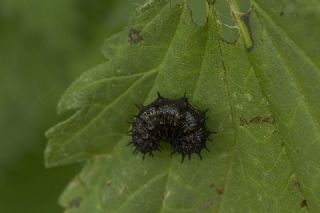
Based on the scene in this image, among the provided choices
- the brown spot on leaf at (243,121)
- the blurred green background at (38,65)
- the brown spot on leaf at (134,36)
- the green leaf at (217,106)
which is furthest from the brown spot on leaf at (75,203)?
the brown spot on leaf at (243,121)

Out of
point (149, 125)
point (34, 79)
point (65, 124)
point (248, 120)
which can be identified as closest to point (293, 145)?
point (248, 120)

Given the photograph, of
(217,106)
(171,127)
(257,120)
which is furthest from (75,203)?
(257,120)

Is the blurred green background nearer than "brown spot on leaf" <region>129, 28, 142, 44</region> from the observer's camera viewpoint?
No

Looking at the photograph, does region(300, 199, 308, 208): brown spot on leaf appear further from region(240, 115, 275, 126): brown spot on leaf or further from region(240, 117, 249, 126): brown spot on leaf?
region(240, 117, 249, 126): brown spot on leaf

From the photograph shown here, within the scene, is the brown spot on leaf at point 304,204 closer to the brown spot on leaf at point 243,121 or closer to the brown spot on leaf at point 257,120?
the brown spot on leaf at point 257,120

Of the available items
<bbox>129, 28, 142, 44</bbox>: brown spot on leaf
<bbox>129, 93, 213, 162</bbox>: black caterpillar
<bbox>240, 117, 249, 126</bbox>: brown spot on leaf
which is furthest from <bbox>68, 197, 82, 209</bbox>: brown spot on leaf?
<bbox>240, 117, 249, 126</bbox>: brown spot on leaf

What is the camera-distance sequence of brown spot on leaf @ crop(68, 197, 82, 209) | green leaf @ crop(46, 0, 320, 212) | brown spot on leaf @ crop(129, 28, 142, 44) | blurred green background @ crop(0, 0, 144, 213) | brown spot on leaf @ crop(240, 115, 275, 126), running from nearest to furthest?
green leaf @ crop(46, 0, 320, 212)
brown spot on leaf @ crop(240, 115, 275, 126)
brown spot on leaf @ crop(129, 28, 142, 44)
brown spot on leaf @ crop(68, 197, 82, 209)
blurred green background @ crop(0, 0, 144, 213)
